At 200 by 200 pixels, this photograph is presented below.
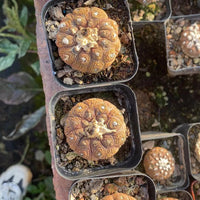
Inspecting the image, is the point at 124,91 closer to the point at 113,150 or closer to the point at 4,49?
the point at 113,150

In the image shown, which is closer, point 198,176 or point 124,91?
point 124,91

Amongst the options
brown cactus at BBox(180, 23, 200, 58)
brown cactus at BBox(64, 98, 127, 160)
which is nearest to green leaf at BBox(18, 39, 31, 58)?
brown cactus at BBox(64, 98, 127, 160)

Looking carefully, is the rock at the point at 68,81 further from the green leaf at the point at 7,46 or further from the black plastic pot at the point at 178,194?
the black plastic pot at the point at 178,194

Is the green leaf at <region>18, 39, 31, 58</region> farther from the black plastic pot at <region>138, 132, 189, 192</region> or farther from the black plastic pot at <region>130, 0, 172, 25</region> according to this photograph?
the black plastic pot at <region>138, 132, 189, 192</region>

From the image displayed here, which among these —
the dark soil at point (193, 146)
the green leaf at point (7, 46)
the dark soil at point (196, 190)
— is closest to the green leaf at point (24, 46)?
the green leaf at point (7, 46)

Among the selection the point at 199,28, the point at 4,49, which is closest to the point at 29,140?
the point at 4,49

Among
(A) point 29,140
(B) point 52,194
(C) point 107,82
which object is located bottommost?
(B) point 52,194

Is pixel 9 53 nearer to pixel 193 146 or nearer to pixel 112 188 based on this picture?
pixel 112 188
